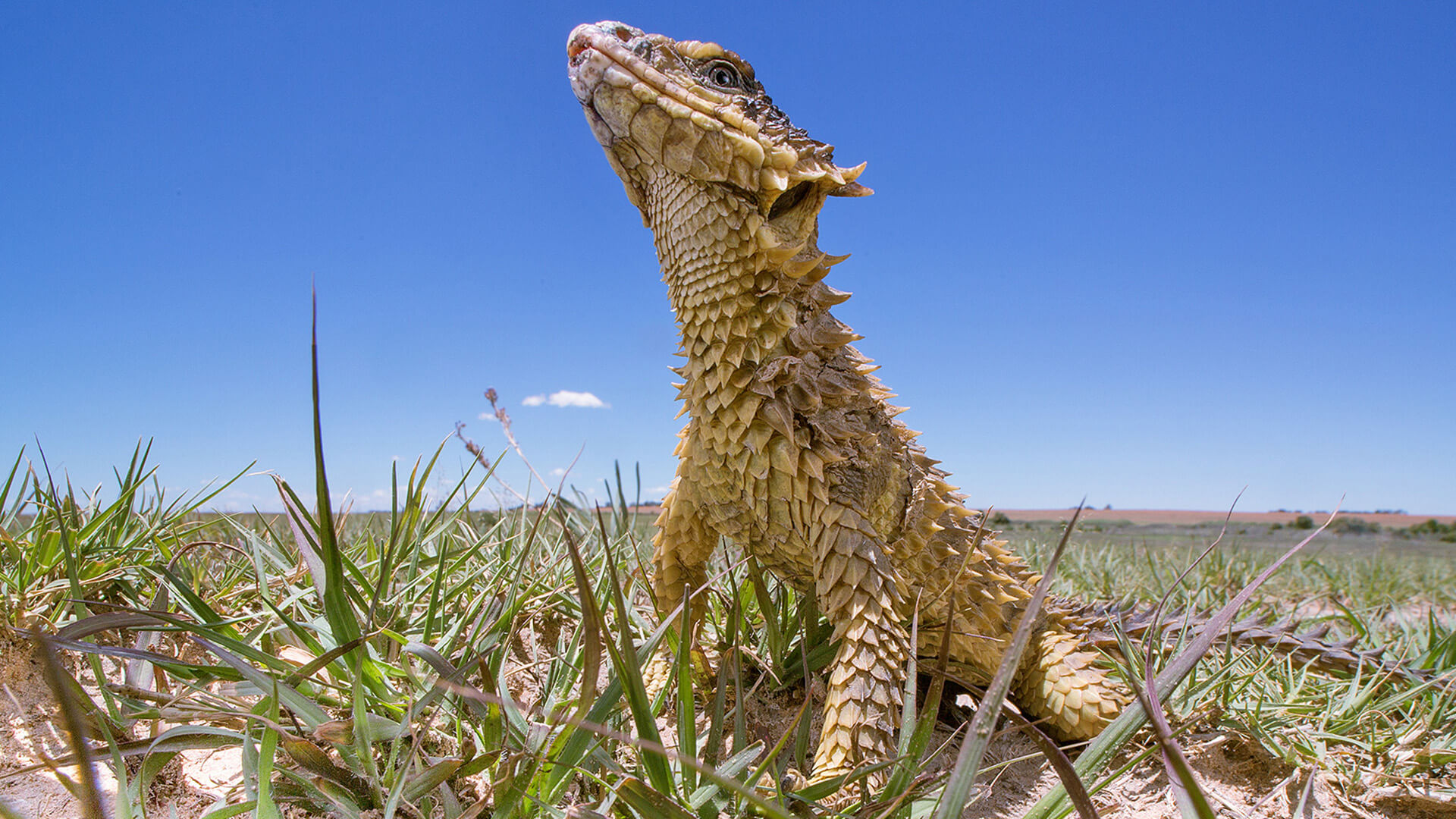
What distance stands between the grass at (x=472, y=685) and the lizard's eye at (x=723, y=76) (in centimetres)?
132

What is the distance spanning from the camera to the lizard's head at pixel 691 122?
6.94ft

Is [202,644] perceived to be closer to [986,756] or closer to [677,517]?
[677,517]

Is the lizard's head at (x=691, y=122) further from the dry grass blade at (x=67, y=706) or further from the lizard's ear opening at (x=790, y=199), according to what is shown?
the dry grass blade at (x=67, y=706)

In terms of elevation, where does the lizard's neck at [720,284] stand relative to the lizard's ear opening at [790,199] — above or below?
below

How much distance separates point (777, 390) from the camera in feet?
7.38

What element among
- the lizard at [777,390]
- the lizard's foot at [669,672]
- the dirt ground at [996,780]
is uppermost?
the lizard at [777,390]

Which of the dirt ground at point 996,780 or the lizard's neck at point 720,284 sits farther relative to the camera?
the lizard's neck at point 720,284

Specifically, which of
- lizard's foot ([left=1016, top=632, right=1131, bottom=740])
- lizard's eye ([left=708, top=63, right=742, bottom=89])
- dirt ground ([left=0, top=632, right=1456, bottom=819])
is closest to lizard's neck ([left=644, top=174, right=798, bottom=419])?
lizard's eye ([left=708, top=63, right=742, bottom=89])

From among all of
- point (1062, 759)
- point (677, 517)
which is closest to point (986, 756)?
point (677, 517)

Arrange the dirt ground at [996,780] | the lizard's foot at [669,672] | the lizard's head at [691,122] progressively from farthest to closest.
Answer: the lizard's foot at [669,672] → the lizard's head at [691,122] → the dirt ground at [996,780]

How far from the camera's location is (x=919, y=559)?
2.46 meters

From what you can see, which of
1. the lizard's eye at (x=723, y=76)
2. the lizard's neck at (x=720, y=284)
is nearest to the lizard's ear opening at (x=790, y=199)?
the lizard's neck at (x=720, y=284)

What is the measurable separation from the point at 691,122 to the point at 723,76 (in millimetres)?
291

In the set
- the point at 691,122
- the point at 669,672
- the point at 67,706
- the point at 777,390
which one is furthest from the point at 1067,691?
the point at 67,706
